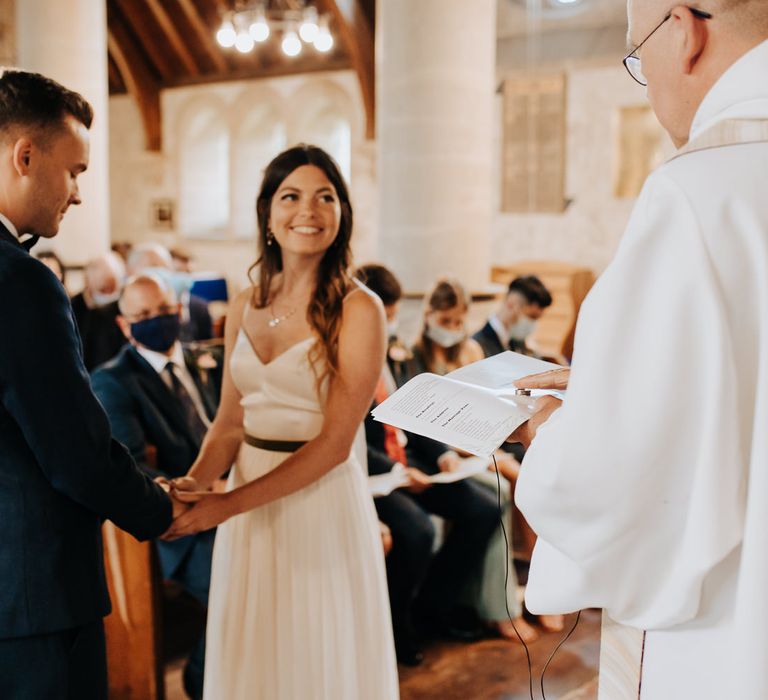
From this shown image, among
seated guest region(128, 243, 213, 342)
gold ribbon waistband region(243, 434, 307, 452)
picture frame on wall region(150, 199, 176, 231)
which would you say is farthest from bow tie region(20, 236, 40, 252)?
picture frame on wall region(150, 199, 176, 231)

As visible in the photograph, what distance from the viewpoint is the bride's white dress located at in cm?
234

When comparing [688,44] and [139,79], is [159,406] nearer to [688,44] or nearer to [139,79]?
[688,44]

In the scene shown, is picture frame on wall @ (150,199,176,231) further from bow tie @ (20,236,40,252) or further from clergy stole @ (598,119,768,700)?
clergy stole @ (598,119,768,700)

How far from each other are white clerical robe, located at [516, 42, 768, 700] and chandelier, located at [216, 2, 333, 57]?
9.66 m

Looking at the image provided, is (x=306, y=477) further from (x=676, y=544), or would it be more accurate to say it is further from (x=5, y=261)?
(x=676, y=544)

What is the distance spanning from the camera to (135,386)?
3.37 metres

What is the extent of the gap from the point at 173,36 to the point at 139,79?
108 centimetres

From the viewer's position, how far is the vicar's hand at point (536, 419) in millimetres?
1388

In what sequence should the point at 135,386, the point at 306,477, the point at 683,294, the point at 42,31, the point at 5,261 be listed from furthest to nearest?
1. the point at 42,31
2. the point at 135,386
3. the point at 306,477
4. the point at 5,261
5. the point at 683,294

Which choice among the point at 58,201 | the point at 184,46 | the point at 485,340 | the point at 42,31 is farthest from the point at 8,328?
the point at 184,46

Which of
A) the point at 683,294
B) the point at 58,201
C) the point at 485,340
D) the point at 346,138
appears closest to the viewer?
the point at 683,294

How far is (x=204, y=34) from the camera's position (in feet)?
46.0

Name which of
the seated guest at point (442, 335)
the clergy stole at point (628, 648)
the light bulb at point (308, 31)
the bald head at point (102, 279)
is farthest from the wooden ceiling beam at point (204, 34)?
the clergy stole at point (628, 648)

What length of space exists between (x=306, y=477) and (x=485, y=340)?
3.08 m
